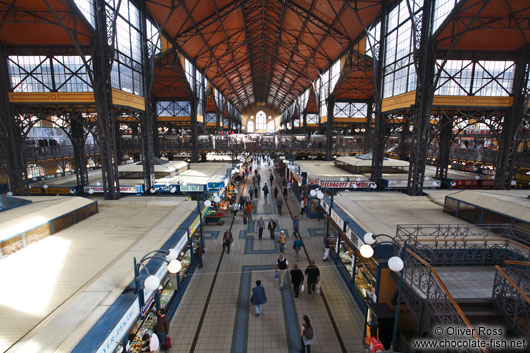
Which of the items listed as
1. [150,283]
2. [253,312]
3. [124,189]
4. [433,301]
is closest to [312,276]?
[253,312]

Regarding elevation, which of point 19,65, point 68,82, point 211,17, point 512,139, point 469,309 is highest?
point 211,17

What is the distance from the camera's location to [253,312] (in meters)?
9.26

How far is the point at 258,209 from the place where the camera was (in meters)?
22.1

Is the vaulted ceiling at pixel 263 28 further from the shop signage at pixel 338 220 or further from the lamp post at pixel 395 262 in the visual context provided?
the lamp post at pixel 395 262

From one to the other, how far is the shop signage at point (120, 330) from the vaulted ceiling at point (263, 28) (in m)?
17.6

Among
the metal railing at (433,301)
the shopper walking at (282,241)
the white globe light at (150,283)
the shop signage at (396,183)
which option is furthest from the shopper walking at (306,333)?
the shop signage at (396,183)

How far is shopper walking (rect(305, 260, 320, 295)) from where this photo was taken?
9992 mm

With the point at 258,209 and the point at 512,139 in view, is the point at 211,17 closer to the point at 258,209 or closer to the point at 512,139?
the point at 258,209

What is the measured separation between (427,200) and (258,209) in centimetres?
1215

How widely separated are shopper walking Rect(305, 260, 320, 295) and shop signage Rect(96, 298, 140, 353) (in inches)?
243

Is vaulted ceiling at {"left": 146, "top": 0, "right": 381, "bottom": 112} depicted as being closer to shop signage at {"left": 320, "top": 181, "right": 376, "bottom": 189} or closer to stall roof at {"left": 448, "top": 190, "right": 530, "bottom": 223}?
shop signage at {"left": 320, "top": 181, "right": 376, "bottom": 189}

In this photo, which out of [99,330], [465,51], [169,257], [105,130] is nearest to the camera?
[99,330]

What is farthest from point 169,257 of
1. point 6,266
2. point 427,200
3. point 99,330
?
point 427,200

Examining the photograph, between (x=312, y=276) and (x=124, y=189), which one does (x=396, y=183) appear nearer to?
(x=312, y=276)
